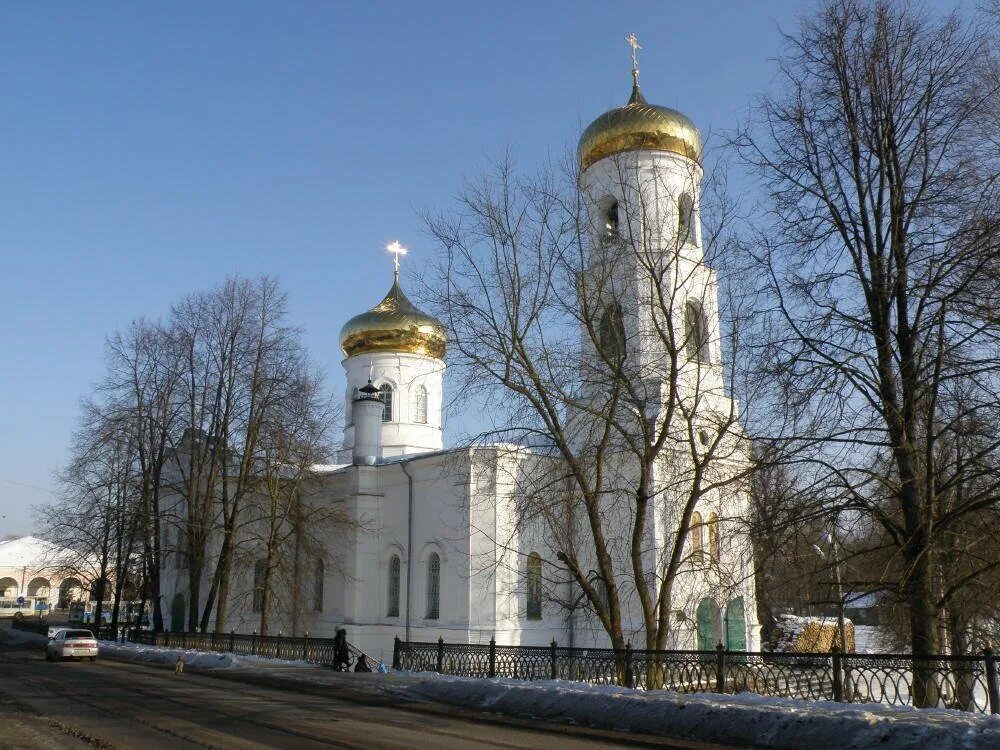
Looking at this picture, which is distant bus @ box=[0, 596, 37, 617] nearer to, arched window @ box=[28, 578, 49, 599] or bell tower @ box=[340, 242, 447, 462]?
arched window @ box=[28, 578, 49, 599]

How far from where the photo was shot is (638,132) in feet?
71.7

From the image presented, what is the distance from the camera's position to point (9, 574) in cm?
7538

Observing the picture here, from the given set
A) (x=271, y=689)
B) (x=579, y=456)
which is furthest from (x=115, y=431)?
(x=579, y=456)

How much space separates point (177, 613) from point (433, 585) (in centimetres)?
1429

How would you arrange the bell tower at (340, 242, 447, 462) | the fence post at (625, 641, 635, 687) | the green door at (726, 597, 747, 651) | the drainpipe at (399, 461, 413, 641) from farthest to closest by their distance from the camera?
the bell tower at (340, 242, 447, 462)
the drainpipe at (399, 461, 413, 641)
the green door at (726, 597, 747, 651)
the fence post at (625, 641, 635, 687)

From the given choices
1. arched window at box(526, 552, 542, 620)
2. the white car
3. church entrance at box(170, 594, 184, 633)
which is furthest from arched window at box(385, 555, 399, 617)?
church entrance at box(170, 594, 184, 633)

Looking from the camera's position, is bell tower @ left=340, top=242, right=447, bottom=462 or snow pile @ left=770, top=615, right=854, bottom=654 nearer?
snow pile @ left=770, top=615, right=854, bottom=654

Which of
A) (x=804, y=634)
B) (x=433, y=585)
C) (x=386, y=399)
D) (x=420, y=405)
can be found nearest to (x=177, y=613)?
(x=386, y=399)

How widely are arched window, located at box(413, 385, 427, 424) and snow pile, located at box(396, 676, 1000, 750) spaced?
64.1 ft

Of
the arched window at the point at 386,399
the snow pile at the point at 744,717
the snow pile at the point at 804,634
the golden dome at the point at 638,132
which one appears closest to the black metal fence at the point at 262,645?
the snow pile at the point at 744,717

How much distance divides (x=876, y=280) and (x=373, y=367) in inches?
943

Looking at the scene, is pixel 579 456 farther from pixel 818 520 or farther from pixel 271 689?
pixel 271 689

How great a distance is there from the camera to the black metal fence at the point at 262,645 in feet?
65.1

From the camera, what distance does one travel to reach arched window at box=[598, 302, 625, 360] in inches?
545
